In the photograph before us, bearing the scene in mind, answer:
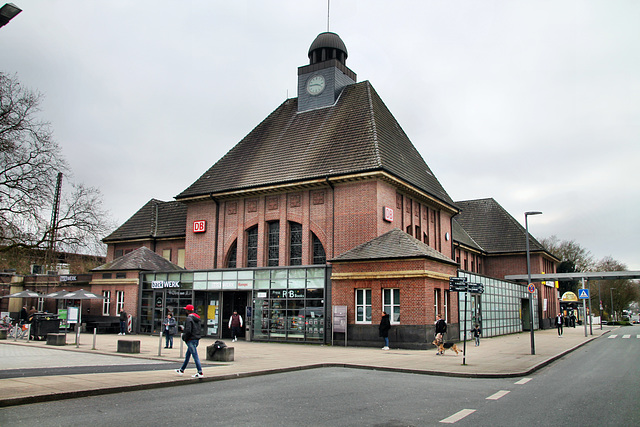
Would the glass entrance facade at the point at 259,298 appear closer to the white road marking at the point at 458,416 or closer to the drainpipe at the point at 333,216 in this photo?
the drainpipe at the point at 333,216

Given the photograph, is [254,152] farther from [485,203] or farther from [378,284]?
[485,203]

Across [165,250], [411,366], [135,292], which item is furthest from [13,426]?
[165,250]

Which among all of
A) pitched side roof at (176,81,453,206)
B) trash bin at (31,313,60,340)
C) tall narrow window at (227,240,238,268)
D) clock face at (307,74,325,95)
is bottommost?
trash bin at (31,313,60,340)

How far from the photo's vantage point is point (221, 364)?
1706cm

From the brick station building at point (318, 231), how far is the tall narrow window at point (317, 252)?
0.09m

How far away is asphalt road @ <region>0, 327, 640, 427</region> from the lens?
8820 mm

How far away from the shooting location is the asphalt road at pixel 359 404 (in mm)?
8820

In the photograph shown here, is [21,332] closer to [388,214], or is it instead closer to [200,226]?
[200,226]

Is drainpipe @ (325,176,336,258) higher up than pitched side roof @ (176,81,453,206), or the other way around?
pitched side roof @ (176,81,453,206)

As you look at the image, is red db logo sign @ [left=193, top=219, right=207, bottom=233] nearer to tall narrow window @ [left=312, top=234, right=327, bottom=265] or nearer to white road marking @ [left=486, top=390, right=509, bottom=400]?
tall narrow window @ [left=312, top=234, right=327, bottom=265]

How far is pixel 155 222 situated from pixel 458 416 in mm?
41112

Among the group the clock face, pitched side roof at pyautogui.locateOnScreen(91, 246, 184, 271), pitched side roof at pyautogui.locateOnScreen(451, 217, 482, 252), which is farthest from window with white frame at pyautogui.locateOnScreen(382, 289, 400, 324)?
pitched side roof at pyautogui.locateOnScreen(451, 217, 482, 252)

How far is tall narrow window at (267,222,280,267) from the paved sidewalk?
871 centimetres

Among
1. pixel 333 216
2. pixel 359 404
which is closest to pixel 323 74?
pixel 333 216
